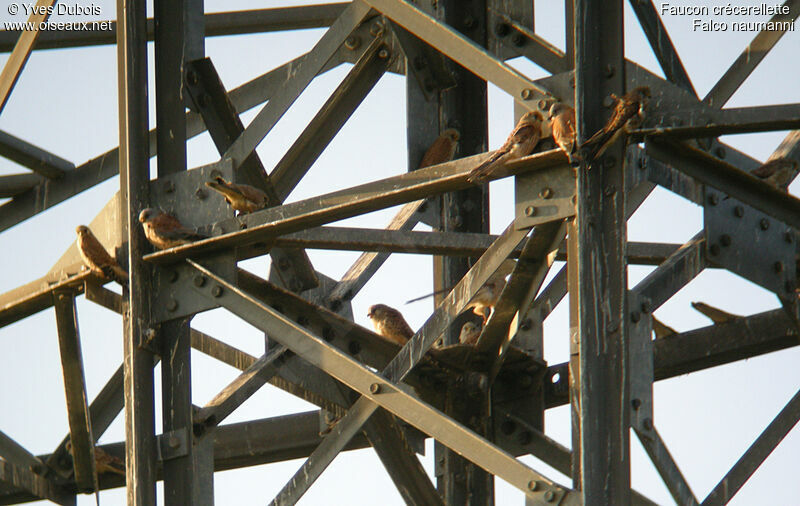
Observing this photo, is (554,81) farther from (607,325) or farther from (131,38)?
(131,38)

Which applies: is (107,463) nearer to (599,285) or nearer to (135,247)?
(135,247)

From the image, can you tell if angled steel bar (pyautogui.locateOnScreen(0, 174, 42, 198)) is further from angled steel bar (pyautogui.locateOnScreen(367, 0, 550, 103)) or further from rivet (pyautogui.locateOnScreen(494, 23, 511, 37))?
angled steel bar (pyautogui.locateOnScreen(367, 0, 550, 103))

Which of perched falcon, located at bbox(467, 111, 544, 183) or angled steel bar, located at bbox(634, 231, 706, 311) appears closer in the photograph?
perched falcon, located at bbox(467, 111, 544, 183)

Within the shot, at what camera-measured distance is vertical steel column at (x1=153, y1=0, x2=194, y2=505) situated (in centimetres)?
750

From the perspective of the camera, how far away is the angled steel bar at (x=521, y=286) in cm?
698

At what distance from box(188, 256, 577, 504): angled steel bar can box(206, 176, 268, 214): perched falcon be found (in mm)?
367

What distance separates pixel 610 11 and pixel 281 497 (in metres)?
2.57

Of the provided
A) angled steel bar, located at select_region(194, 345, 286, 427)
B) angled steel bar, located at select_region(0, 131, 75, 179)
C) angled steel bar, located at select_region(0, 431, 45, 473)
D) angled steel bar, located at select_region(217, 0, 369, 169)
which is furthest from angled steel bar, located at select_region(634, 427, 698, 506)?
angled steel bar, located at select_region(0, 131, 75, 179)

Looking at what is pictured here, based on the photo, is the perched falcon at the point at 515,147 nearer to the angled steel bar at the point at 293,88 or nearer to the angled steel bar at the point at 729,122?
the angled steel bar at the point at 729,122

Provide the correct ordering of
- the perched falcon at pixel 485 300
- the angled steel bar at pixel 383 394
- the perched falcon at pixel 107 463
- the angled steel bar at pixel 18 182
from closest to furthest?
the angled steel bar at pixel 383 394 → the perched falcon at pixel 107 463 → the perched falcon at pixel 485 300 → the angled steel bar at pixel 18 182

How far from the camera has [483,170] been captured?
6.68m

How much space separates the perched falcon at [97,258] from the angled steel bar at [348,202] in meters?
0.24

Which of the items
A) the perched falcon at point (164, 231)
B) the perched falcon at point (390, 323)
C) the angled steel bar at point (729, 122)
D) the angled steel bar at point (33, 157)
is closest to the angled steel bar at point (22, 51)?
the angled steel bar at point (33, 157)

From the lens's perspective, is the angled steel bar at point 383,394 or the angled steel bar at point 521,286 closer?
the angled steel bar at point 383,394
